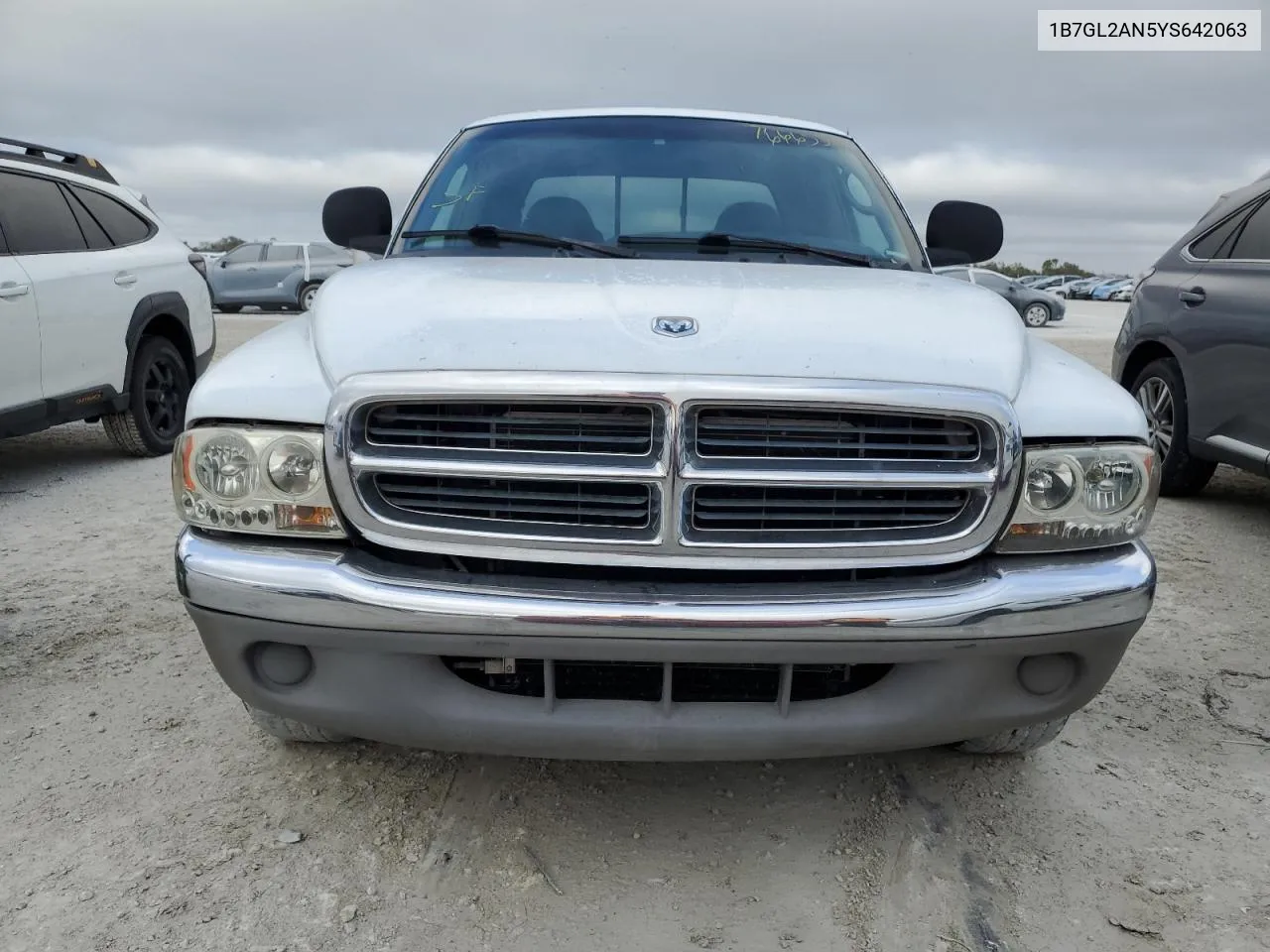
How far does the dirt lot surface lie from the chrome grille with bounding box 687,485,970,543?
0.37 m

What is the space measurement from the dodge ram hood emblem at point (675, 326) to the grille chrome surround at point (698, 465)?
0.19m

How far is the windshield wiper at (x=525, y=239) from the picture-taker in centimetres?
284

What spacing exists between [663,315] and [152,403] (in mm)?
5359

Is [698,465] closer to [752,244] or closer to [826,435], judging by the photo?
[826,435]

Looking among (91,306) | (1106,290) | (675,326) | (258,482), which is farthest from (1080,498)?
(1106,290)

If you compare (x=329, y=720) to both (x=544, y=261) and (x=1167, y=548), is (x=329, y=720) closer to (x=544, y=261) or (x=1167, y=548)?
(x=544, y=261)

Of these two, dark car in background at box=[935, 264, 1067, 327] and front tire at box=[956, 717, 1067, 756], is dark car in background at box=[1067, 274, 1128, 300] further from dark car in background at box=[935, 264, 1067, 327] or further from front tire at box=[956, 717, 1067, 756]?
front tire at box=[956, 717, 1067, 756]

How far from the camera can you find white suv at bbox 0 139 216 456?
5.10m

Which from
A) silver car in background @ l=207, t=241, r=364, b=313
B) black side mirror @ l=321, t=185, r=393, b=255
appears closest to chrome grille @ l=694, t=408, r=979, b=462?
black side mirror @ l=321, t=185, r=393, b=255

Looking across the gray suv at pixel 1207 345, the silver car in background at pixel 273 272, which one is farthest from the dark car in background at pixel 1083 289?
the gray suv at pixel 1207 345

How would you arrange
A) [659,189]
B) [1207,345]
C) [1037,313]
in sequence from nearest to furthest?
[659,189] → [1207,345] → [1037,313]

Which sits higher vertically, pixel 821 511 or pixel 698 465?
pixel 698 465

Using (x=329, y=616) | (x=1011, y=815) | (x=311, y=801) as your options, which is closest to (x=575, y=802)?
(x=311, y=801)

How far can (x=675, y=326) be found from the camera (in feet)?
6.71
